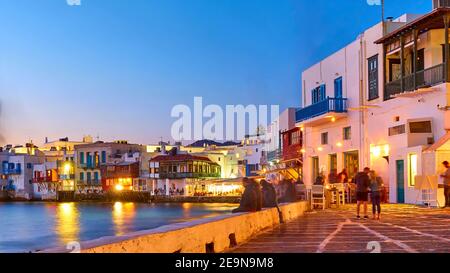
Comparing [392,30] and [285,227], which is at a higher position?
[392,30]

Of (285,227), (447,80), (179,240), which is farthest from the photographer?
(447,80)

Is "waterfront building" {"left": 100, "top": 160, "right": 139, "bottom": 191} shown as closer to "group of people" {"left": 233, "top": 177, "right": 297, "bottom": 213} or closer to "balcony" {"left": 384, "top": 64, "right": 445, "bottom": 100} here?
"balcony" {"left": 384, "top": 64, "right": 445, "bottom": 100}

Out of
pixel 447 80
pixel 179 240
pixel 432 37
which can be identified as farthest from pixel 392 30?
pixel 179 240

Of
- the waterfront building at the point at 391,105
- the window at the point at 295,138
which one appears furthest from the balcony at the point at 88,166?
the waterfront building at the point at 391,105

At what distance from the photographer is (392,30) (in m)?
29.1

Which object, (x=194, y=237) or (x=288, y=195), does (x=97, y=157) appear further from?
(x=194, y=237)

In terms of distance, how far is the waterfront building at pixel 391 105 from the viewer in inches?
963

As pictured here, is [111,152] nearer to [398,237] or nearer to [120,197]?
[120,197]

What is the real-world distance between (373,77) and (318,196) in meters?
8.20

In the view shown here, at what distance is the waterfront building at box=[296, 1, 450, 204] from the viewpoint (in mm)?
24453

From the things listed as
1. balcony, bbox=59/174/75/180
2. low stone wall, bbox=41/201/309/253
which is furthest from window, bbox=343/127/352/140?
balcony, bbox=59/174/75/180

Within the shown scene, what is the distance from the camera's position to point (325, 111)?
34562mm

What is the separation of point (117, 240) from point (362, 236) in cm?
719

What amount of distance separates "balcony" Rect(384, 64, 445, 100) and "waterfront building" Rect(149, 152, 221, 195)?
2331 inches
